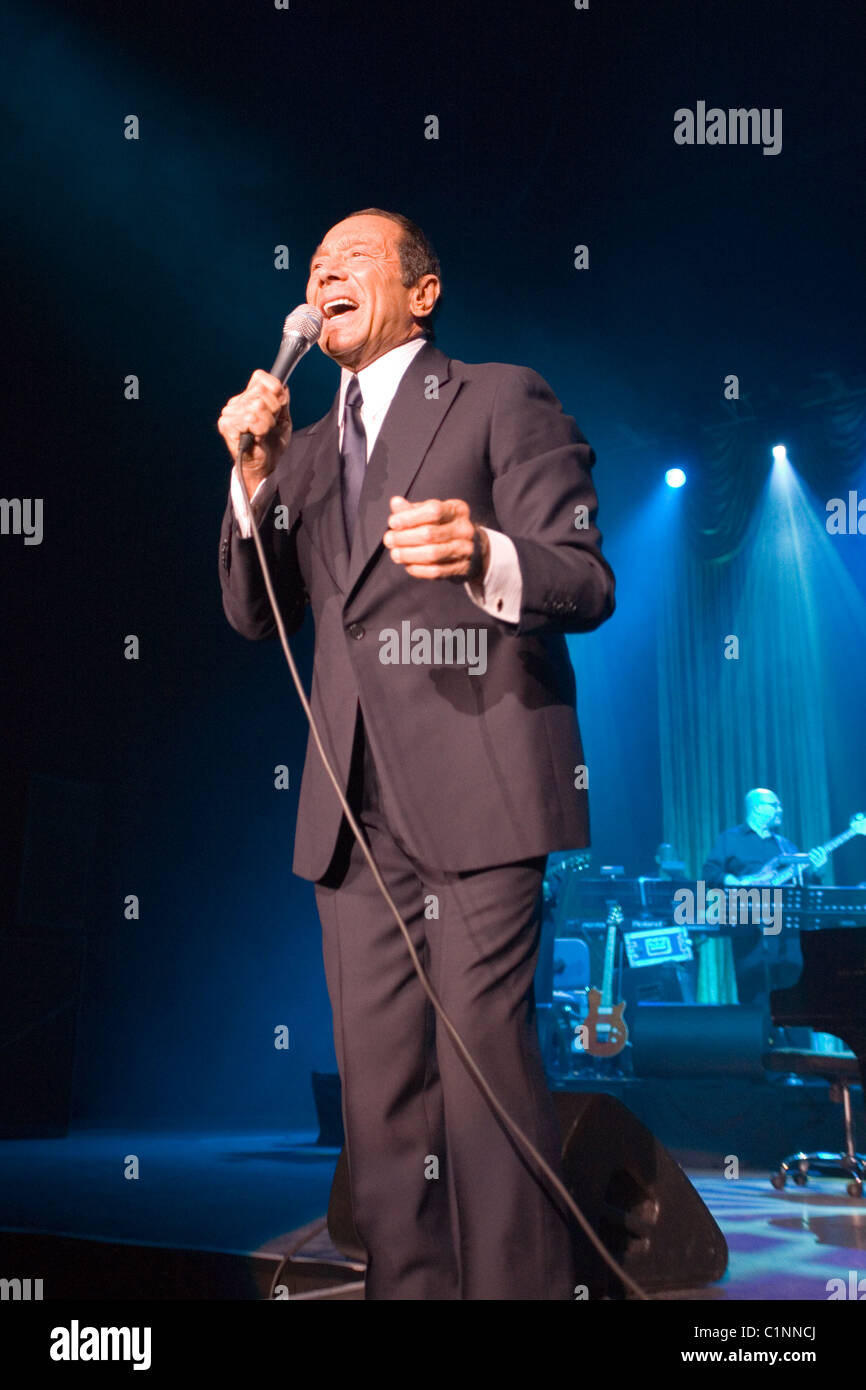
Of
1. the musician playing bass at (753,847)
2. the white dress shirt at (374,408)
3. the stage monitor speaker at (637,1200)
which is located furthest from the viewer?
the musician playing bass at (753,847)

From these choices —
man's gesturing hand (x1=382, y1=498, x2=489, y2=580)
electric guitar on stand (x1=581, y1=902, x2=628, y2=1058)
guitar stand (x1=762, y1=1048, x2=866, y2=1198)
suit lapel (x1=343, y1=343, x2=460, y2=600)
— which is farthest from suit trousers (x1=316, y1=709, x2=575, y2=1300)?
electric guitar on stand (x1=581, y1=902, x2=628, y2=1058)

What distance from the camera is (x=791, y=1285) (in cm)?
235

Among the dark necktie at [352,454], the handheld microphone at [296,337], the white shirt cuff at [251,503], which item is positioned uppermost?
the handheld microphone at [296,337]

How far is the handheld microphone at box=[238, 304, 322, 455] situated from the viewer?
162 cm

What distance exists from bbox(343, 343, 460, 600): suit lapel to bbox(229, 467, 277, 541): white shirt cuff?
103 mm

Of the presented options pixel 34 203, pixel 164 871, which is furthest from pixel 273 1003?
pixel 34 203

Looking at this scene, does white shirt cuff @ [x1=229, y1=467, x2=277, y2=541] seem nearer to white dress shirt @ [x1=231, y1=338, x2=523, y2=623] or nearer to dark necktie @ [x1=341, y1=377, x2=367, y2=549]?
white dress shirt @ [x1=231, y1=338, x2=523, y2=623]

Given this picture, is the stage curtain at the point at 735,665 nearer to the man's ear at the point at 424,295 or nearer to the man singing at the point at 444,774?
the man's ear at the point at 424,295

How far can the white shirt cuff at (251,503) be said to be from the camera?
63.4 inches

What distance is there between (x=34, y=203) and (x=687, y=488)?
21.5ft

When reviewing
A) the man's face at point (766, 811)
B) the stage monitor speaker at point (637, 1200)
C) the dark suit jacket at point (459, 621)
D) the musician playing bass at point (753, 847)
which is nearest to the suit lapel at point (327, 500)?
the dark suit jacket at point (459, 621)

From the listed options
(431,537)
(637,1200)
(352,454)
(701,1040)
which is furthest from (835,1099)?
(431,537)

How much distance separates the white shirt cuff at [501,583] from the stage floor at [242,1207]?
1391 millimetres
